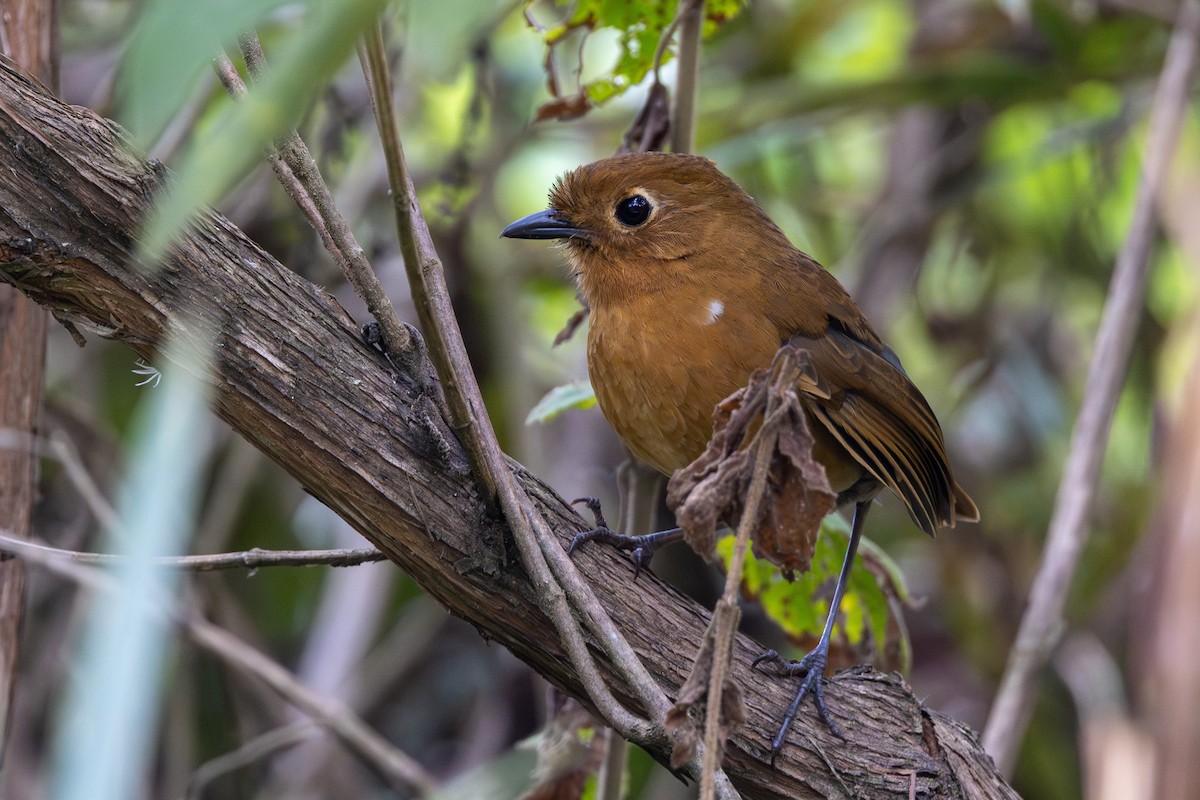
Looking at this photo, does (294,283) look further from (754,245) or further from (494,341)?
(494,341)

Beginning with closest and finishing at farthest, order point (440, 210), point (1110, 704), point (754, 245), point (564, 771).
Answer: point (564, 771) → point (754, 245) → point (440, 210) → point (1110, 704)

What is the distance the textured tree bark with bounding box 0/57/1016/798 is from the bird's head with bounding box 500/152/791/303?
80 cm

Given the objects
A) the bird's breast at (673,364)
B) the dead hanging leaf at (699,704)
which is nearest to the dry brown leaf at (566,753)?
the bird's breast at (673,364)

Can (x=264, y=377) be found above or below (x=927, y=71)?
below

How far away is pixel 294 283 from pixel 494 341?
2.61 metres

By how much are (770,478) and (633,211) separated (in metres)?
1.42

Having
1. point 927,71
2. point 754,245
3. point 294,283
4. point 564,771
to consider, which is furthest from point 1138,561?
point 294,283

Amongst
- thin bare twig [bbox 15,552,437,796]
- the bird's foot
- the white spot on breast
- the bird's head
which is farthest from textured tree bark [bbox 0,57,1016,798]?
thin bare twig [bbox 15,552,437,796]

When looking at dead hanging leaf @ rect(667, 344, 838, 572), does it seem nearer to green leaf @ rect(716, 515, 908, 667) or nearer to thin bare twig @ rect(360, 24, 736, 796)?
thin bare twig @ rect(360, 24, 736, 796)

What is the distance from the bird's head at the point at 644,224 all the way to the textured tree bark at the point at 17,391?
98 centimetres

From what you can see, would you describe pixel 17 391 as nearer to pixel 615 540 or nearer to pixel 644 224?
pixel 615 540

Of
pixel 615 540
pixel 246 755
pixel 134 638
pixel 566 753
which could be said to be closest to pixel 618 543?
pixel 615 540

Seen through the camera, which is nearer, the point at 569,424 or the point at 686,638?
the point at 686,638

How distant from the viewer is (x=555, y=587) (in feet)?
5.42
